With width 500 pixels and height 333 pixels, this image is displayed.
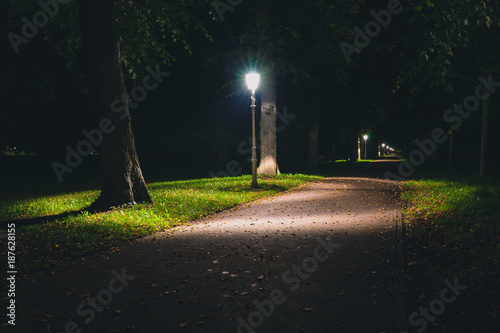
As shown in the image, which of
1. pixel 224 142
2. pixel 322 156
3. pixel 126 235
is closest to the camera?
pixel 126 235

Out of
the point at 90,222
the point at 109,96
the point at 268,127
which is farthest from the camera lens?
the point at 268,127

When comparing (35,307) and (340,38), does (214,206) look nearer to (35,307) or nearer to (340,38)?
(35,307)

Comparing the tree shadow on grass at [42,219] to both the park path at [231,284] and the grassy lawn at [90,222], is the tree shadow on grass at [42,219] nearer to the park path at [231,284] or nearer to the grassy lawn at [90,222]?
the grassy lawn at [90,222]

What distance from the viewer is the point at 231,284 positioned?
15.1 feet

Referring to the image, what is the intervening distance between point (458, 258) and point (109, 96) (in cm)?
886

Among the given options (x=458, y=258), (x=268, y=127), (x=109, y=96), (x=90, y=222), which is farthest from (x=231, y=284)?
(x=268, y=127)

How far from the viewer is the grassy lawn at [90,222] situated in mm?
6102

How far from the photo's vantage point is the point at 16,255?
5.88 metres

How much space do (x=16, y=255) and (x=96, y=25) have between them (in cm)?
612

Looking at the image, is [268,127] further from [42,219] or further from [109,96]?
[42,219]

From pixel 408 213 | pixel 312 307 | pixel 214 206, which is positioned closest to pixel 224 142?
pixel 214 206

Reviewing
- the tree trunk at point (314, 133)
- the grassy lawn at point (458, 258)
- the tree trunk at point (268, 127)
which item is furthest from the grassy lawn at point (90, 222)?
the tree trunk at point (314, 133)

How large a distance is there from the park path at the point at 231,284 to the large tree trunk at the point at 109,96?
2.93 m

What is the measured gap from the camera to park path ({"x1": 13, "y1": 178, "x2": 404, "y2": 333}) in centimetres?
363
